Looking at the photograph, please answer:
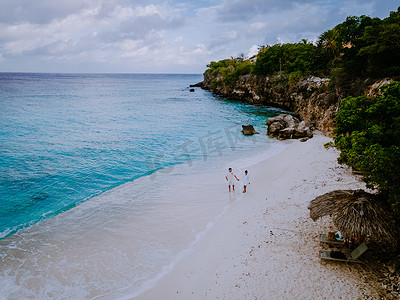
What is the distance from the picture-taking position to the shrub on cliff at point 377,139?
283 inches

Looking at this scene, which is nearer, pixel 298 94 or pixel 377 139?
pixel 377 139

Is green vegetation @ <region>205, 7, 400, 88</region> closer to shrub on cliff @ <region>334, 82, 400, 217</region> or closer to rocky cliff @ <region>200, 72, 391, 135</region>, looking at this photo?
rocky cliff @ <region>200, 72, 391, 135</region>

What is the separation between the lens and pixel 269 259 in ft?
28.0

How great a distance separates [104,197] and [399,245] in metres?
14.9

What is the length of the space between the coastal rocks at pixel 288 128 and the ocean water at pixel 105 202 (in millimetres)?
1428

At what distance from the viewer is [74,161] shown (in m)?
20.2

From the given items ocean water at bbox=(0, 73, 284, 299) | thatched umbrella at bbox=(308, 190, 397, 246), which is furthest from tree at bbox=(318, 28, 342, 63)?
thatched umbrella at bbox=(308, 190, 397, 246)

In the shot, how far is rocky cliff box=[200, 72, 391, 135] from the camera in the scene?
2578 centimetres

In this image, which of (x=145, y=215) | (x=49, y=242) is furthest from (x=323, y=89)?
(x=49, y=242)

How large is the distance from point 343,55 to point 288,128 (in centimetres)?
1104

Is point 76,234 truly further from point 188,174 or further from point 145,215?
point 188,174

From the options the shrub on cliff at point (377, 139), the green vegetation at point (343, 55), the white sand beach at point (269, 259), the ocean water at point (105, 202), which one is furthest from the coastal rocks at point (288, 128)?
the shrub on cliff at point (377, 139)

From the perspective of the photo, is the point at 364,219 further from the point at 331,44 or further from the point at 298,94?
the point at 331,44

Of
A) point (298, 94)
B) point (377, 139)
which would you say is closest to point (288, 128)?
point (298, 94)
